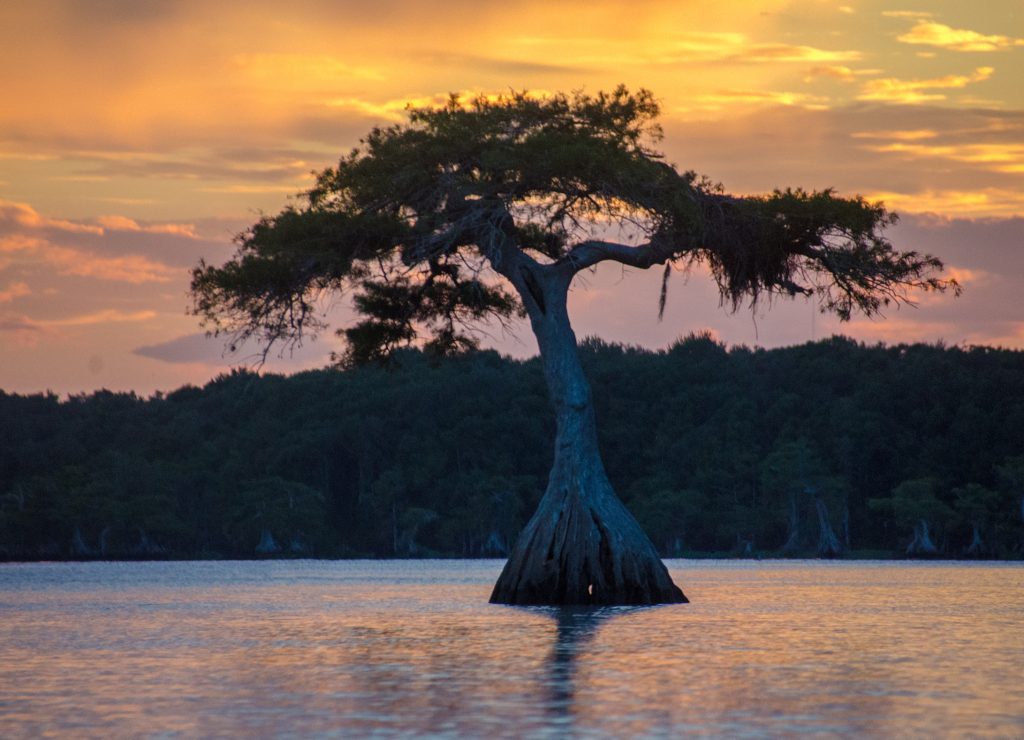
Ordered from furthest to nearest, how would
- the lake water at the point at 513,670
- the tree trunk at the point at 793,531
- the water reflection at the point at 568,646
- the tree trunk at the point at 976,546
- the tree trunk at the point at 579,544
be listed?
1. the tree trunk at the point at 793,531
2. the tree trunk at the point at 976,546
3. the tree trunk at the point at 579,544
4. the water reflection at the point at 568,646
5. the lake water at the point at 513,670

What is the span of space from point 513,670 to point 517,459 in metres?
96.0

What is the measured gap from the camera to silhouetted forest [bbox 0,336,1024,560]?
4080 inches

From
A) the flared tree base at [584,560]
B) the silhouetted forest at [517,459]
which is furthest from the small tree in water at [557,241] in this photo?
the silhouetted forest at [517,459]

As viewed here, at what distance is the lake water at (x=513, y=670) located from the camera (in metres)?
14.1

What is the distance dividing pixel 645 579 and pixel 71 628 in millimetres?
11126

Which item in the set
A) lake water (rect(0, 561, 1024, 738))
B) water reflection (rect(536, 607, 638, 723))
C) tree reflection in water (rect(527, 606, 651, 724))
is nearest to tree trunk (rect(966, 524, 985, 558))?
lake water (rect(0, 561, 1024, 738))

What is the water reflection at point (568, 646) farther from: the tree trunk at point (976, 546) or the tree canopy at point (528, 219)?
the tree trunk at point (976, 546)

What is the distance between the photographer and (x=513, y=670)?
736 inches

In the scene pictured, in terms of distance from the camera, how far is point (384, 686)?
17.0 m

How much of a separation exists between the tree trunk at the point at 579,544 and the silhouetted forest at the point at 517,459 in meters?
67.9

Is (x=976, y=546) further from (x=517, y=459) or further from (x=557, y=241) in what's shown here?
(x=557, y=241)

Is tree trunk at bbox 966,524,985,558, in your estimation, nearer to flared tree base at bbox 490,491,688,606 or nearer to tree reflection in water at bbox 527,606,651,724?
flared tree base at bbox 490,491,688,606

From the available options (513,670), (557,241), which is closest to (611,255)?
(557,241)

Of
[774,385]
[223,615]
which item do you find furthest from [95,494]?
[223,615]
